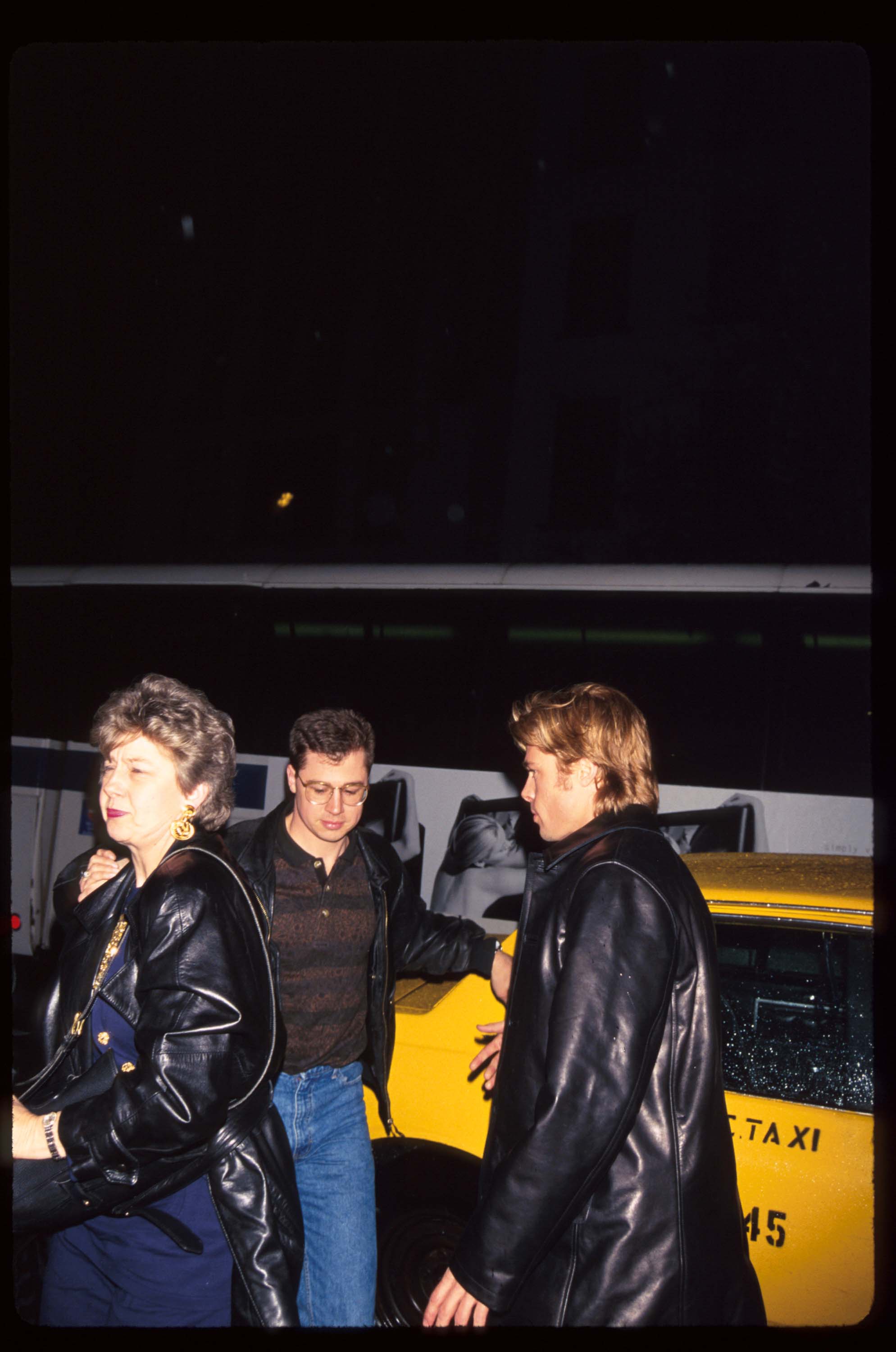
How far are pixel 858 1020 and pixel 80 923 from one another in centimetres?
236

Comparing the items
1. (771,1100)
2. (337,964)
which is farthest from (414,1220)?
(771,1100)

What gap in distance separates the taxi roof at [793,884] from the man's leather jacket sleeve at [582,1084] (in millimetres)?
1309

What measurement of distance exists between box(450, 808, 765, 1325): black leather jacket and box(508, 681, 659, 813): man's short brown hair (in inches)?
8.7

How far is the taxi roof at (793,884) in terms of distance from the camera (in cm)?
→ 287

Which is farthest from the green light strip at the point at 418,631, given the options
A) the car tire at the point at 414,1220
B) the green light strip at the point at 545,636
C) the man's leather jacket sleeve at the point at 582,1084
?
the man's leather jacket sleeve at the point at 582,1084

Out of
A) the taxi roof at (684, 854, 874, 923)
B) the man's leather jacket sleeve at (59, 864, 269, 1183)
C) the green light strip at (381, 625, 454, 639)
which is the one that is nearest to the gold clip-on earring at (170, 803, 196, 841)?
the man's leather jacket sleeve at (59, 864, 269, 1183)

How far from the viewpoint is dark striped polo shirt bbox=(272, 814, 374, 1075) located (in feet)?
9.16

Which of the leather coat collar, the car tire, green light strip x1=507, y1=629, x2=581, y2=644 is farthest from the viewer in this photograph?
green light strip x1=507, y1=629, x2=581, y2=644

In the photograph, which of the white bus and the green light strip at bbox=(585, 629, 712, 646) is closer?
the white bus

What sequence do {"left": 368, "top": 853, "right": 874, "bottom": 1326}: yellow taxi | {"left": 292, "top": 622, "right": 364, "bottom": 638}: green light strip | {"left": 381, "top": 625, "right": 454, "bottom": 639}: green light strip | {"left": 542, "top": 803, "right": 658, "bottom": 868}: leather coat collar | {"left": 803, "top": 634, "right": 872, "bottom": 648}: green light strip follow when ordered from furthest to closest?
{"left": 292, "top": 622, "right": 364, "bottom": 638}: green light strip, {"left": 381, "top": 625, "right": 454, "bottom": 639}: green light strip, {"left": 803, "top": 634, "right": 872, "bottom": 648}: green light strip, {"left": 368, "top": 853, "right": 874, "bottom": 1326}: yellow taxi, {"left": 542, "top": 803, "right": 658, "bottom": 868}: leather coat collar

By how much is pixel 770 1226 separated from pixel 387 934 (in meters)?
1.49

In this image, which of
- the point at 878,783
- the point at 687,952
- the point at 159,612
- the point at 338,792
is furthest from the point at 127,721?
the point at 159,612

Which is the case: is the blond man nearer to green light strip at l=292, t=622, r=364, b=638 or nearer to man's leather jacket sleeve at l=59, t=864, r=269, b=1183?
man's leather jacket sleeve at l=59, t=864, r=269, b=1183

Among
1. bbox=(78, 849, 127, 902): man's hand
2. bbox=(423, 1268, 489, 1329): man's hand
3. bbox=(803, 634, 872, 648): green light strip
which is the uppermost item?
bbox=(803, 634, 872, 648): green light strip
